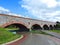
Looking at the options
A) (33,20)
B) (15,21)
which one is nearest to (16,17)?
(15,21)

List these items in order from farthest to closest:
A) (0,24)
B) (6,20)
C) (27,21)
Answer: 1. (27,21)
2. (6,20)
3. (0,24)

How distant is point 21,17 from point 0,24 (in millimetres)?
16233

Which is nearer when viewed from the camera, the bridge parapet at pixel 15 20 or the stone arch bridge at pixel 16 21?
the bridge parapet at pixel 15 20

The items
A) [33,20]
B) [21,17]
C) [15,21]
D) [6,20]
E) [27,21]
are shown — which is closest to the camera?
[6,20]

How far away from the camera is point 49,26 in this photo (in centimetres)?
10812

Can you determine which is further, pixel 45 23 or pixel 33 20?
Answer: pixel 45 23

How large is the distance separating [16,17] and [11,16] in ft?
14.0

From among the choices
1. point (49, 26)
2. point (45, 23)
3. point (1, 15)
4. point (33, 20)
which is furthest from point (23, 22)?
point (49, 26)

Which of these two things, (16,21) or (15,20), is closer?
(15,20)

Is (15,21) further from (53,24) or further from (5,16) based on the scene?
(53,24)

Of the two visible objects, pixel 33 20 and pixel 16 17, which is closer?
pixel 16 17

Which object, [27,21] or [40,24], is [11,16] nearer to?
[27,21]

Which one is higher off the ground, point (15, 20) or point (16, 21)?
point (15, 20)

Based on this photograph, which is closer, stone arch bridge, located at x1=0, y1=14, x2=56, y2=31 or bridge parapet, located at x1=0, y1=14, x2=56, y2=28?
bridge parapet, located at x1=0, y1=14, x2=56, y2=28
